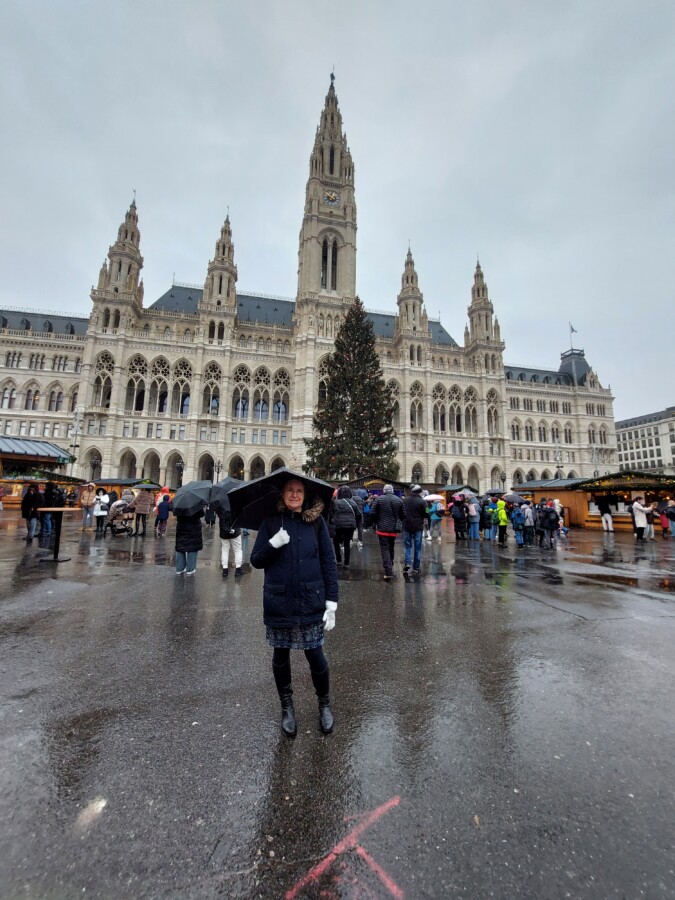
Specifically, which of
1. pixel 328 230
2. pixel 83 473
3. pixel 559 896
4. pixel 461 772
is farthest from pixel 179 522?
pixel 328 230

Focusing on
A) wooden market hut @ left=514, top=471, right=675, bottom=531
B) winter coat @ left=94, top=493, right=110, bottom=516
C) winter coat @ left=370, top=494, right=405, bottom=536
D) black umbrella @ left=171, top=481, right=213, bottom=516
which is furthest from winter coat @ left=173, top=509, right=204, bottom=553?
wooden market hut @ left=514, top=471, right=675, bottom=531

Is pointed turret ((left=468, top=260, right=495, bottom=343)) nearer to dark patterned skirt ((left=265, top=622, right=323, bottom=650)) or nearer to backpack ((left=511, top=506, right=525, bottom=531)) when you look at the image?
backpack ((left=511, top=506, right=525, bottom=531))

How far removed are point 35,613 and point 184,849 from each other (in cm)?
447

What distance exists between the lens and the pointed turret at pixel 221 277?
43.8 meters

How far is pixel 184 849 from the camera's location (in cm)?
160

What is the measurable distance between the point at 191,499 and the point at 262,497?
4.90m

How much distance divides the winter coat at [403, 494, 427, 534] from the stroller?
10.6 meters

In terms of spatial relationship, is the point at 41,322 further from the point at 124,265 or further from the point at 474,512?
the point at 474,512

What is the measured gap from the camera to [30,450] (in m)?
21.9

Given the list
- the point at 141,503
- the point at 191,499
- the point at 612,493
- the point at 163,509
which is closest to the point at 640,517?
the point at 612,493

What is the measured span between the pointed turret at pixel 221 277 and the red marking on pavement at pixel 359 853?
155 feet

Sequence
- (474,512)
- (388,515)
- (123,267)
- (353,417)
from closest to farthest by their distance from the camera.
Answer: (388,515) → (474,512) → (353,417) → (123,267)

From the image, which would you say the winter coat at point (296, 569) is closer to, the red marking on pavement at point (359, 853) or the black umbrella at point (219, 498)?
the red marking on pavement at point (359, 853)

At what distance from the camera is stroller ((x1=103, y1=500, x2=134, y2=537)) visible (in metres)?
13.3
